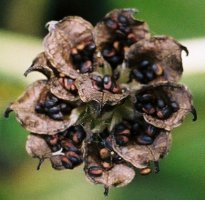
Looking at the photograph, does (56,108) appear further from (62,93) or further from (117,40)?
(117,40)

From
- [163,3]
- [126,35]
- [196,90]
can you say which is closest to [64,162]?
[126,35]

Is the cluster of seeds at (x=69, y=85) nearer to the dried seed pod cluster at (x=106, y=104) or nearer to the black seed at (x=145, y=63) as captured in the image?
the dried seed pod cluster at (x=106, y=104)

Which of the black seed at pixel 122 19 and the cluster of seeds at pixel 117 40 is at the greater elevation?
the black seed at pixel 122 19

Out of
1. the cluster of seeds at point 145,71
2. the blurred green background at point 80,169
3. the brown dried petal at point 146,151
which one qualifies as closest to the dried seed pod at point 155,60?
the cluster of seeds at point 145,71

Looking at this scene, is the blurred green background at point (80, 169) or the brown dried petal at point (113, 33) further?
the blurred green background at point (80, 169)

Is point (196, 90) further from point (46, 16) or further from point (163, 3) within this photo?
point (46, 16)

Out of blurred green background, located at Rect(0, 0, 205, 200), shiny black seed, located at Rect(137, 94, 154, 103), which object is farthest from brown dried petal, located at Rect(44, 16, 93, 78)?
blurred green background, located at Rect(0, 0, 205, 200)
